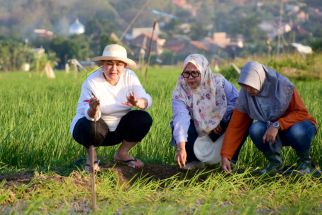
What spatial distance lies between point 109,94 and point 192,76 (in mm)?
479

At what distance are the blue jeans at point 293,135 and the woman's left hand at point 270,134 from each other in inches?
2.4

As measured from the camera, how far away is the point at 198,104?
14.7 ft

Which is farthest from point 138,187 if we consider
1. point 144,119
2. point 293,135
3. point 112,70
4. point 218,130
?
point 293,135

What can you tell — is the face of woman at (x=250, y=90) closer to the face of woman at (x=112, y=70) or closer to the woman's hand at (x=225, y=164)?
the woman's hand at (x=225, y=164)

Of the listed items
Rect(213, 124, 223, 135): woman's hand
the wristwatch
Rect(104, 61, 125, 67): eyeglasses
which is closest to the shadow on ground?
Rect(213, 124, 223, 135): woman's hand

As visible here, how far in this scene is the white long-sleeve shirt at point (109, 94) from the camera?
4.30 metres

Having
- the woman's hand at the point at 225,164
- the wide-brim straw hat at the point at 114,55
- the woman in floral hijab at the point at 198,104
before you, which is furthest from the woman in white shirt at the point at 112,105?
the woman's hand at the point at 225,164

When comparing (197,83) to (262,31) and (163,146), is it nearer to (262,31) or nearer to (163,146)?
(163,146)

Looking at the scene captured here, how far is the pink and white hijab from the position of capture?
14.6 ft

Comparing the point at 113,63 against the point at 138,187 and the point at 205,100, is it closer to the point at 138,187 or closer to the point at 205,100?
the point at 205,100

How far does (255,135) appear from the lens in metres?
4.30

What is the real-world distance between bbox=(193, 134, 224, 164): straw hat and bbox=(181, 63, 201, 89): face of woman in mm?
350

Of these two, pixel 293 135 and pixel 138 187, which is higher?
pixel 293 135

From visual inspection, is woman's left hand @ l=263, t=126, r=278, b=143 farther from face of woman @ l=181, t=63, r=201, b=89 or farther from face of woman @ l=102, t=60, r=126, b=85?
face of woman @ l=102, t=60, r=126, b=85
